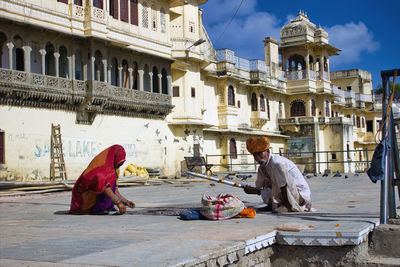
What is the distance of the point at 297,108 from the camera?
43.9 metres

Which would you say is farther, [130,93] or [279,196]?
[130,93]

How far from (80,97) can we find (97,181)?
14.9 metres

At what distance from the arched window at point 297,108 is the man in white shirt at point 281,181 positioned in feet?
122

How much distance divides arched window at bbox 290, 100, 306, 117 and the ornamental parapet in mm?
18871

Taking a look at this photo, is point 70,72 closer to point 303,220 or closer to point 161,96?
point 161,96

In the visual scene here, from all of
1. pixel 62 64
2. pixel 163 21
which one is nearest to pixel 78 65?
pixel 62 64

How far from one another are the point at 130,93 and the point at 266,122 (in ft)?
57.0

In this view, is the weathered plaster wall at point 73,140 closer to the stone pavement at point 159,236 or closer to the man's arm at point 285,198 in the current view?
the stone pavement at point 159,236

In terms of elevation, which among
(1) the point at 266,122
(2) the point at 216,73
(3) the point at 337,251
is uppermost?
(2) the point at 216,73

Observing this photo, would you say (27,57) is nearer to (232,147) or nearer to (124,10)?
(124,10)

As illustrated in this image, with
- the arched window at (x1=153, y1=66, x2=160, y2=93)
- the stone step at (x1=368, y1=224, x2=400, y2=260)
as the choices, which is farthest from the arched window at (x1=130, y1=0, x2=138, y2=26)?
the stone step at (x1=368, y1=224, x2=400, y2=260)

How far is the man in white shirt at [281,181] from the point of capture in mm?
7199

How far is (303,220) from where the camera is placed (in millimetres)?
6285

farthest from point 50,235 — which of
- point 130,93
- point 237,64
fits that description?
point 237,64
